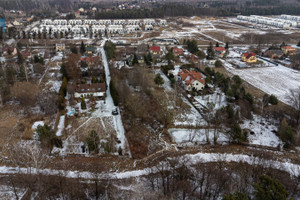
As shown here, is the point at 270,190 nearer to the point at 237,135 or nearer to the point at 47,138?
the point at 237,135

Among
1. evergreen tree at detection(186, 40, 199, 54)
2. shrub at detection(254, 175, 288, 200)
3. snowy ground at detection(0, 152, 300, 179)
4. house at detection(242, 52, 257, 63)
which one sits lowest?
snowy ground at detection(0, 152, 300, 179)

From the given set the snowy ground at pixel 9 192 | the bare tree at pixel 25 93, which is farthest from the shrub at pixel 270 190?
the bare tree at pixel 25 93

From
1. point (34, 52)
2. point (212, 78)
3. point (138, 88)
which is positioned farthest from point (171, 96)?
point (34, 52)

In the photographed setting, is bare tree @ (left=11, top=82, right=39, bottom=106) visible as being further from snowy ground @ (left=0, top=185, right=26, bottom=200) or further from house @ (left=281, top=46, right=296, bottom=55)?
house @ (left=281, top=46, right=296, bottom=55)

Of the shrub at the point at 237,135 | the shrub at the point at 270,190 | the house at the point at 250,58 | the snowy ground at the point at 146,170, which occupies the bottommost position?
the snowy ground at the point at 146,170

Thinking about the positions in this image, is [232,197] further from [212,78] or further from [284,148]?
[212,78]

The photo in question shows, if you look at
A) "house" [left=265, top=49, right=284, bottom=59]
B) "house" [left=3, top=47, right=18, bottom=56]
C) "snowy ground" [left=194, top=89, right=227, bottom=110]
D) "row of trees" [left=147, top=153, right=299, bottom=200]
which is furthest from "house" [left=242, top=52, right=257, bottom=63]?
"house" [left=3, top=47, right=18, bottom=56]

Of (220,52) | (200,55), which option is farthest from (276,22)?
(200,55)

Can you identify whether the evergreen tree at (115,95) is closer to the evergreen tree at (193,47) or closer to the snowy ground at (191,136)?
the snowy ground at (191,136)
